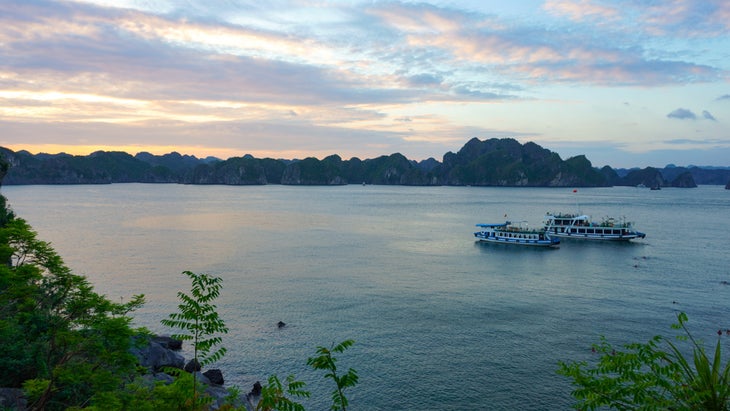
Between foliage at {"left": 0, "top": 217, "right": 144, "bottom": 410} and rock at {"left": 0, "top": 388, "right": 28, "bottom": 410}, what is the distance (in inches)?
38.6

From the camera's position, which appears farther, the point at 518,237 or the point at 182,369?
the point at 518,237

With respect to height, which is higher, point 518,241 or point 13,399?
point 13,399

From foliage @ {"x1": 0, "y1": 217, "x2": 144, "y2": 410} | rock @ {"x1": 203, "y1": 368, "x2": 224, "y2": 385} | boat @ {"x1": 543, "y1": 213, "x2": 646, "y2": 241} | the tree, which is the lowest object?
rock @ {"x1": 203, "y1": 368, "x2": 224, "y2": 385}

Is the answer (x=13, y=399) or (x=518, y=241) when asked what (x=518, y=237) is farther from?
(x=13, y=399)

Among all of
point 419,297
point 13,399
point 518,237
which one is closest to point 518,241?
point 518,237

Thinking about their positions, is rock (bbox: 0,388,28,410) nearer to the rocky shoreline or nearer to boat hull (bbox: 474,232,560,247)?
the rocky shoreline

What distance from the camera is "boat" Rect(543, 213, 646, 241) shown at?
129625mm

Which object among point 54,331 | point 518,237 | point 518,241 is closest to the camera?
point 54,331

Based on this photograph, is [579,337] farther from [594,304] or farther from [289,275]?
[289,275]

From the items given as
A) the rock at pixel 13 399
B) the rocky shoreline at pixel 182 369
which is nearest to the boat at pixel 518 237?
the rocky shoreline at pixel 182 369

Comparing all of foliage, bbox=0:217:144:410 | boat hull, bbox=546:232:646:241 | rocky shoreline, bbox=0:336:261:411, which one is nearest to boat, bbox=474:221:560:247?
boat hull, bbox=546:232:646:241

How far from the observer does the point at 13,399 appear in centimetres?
2511

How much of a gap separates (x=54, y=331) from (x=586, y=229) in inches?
5461

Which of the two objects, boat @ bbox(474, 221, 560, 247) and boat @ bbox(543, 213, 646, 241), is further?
boat @ bbox(543, 213, 646, 241)
